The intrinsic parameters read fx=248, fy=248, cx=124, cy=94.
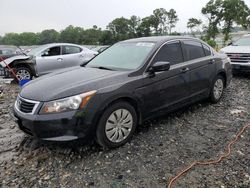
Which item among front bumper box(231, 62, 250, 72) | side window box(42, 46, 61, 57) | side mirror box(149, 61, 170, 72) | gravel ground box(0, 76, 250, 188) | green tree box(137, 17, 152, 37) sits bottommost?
gravel ground box(0, 76, 250, 188)

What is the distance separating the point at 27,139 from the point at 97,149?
1.29m

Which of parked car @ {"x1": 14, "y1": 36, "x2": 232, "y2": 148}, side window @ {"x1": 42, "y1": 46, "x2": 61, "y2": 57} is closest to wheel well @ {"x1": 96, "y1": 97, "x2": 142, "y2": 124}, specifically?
parked car @ {"x1": 14, "y1": 36, "x2": 232, "y2": 148}

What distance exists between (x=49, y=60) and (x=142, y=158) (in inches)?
265

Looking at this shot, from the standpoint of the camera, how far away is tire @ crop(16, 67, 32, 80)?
30.0 feet

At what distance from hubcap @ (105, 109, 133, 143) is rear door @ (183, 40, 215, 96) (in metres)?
1.66

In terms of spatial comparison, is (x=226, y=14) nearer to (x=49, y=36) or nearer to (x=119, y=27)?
(x=119, y=27)

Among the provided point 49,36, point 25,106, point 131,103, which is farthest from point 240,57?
point 49,36

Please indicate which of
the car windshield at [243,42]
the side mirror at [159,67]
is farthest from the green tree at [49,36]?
the side mirror at [159,67]

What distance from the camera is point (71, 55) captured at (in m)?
9.69

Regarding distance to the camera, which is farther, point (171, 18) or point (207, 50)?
point (171, 18)

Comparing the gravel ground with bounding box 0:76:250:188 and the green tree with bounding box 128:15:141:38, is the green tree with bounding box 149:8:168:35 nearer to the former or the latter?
the green tree with bounding box 128:15:141:38

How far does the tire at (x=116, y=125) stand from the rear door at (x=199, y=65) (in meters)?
1.62

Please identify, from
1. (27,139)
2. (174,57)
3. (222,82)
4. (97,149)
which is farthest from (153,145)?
(222,82)

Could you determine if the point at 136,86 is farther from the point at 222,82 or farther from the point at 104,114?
the point at 222,82
